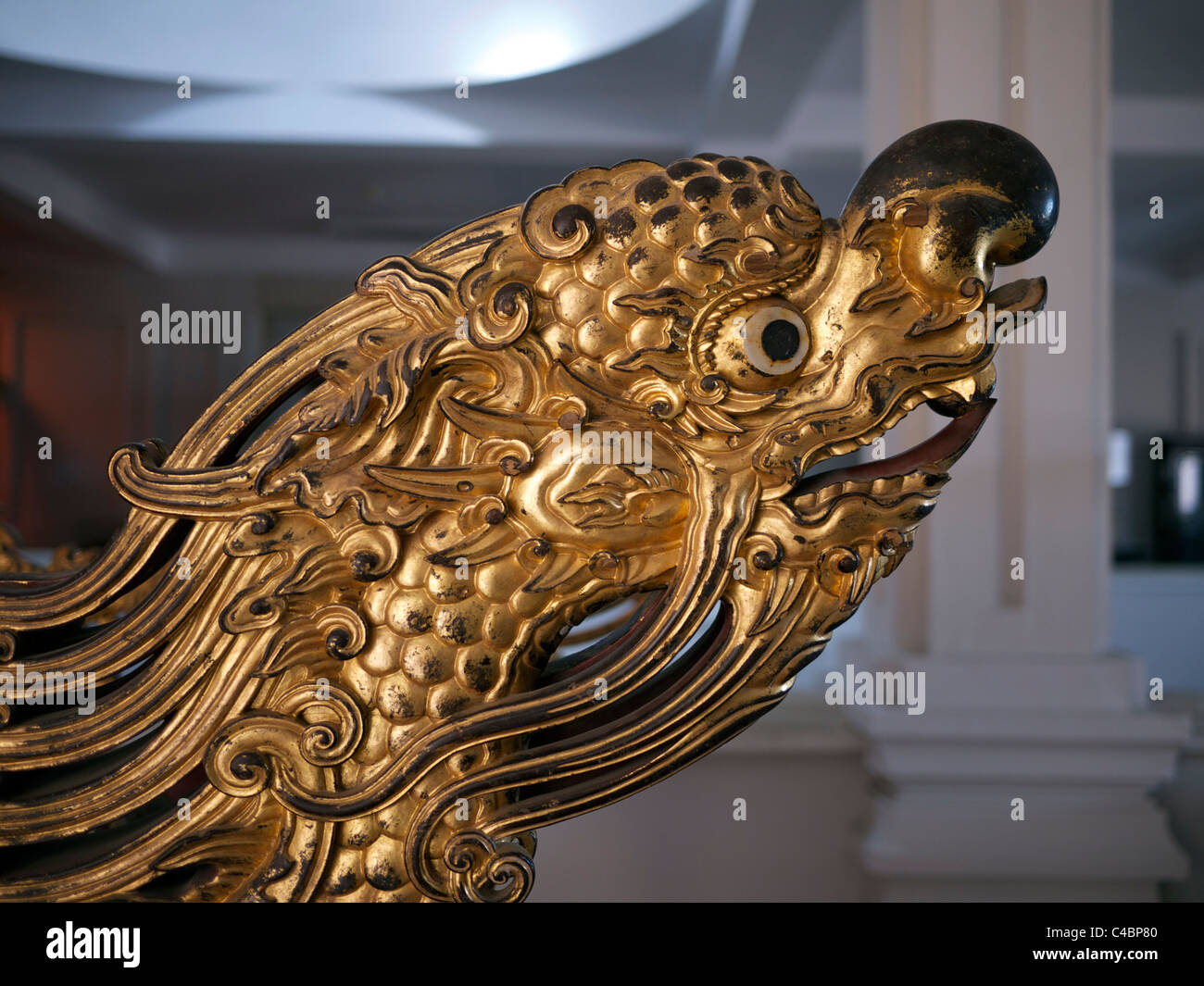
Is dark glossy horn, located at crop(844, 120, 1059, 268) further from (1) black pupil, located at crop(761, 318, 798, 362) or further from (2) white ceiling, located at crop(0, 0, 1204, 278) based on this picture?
(2) white ceiling, located at crop(0, 0, 1204, 278)

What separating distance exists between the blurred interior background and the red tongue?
115 cm

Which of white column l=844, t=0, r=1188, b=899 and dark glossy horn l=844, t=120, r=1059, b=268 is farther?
white column l=844, t=0, r=1188, b=899

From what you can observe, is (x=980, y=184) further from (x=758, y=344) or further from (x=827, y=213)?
(x=827, y=213)

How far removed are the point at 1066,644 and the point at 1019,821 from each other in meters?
0.35

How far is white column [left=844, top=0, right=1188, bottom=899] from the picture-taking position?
1709mm

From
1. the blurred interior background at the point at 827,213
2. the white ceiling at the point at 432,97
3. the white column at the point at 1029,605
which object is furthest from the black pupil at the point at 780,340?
Answer: the white ceiling at the point at 432,97

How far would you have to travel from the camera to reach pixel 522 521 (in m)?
0.51

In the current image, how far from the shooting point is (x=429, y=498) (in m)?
0.51

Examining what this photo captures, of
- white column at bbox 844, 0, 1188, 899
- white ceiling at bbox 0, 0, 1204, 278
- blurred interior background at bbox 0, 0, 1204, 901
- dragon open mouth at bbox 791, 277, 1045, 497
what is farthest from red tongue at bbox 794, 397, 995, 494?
white ceiling at bbox 0, 0, 1204, 278

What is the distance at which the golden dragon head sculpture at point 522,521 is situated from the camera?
492 millimetres

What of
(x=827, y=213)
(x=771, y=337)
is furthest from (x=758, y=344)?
(x=827, y=213)

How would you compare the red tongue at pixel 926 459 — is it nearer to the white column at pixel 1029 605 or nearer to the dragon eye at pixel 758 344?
the dragon eye at pixel 758 344

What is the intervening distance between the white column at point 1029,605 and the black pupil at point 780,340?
136cm
